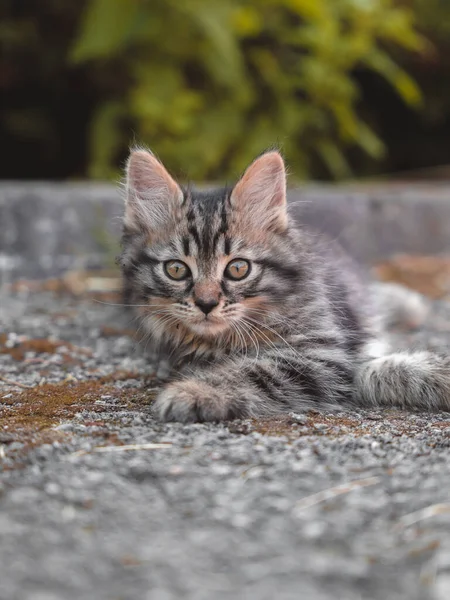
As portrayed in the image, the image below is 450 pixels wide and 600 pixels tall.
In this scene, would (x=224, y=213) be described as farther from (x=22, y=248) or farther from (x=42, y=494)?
(x=22, y=248)

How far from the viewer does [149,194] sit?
125 inches

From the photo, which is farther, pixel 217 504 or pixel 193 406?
pixel 193 406

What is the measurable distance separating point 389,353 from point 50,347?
62.3 inches

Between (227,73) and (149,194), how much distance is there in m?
3.25

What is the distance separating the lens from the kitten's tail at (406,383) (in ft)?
9.24

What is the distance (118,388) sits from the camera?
3002 millimetres

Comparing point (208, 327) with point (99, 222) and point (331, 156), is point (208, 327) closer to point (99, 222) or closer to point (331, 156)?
point (99, 222)

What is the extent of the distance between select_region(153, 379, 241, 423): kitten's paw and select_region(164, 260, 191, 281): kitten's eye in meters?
0.49

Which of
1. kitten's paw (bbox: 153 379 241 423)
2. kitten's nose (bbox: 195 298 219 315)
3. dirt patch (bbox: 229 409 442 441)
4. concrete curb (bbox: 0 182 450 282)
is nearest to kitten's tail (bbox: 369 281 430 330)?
concrete curb (bbox: 0 182 450 282)

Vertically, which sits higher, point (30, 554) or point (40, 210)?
point (40, 210)

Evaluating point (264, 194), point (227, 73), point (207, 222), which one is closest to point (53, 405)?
point (207, 222)

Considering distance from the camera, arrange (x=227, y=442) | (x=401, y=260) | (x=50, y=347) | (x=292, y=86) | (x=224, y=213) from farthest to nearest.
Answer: (x=292, y=86)
(x=401, y=260)
(x=50, y=347)
(x=224, y=213)
(x=227, y=442)

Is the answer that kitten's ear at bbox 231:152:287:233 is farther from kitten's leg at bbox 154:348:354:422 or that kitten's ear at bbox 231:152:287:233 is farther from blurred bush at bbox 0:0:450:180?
blurred bush at bbox 0:0:450:180

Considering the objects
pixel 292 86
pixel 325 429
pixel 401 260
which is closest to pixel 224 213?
pixel 325 429
